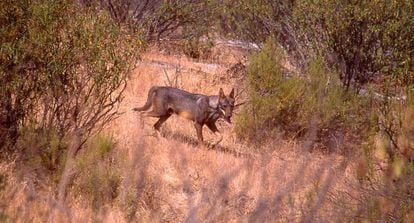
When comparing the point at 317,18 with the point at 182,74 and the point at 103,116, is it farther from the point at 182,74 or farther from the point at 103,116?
the point at 103,116

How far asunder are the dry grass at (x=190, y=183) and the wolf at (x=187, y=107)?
25cm

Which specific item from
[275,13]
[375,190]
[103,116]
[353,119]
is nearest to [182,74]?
[275,13]

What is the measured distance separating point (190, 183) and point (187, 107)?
5.14 m

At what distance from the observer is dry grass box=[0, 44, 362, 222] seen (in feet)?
17.0

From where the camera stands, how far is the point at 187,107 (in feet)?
35.4

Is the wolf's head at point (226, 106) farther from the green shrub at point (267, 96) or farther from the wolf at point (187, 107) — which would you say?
the green shrub at point (267, 96)

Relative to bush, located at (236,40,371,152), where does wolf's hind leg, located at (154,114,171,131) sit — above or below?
below

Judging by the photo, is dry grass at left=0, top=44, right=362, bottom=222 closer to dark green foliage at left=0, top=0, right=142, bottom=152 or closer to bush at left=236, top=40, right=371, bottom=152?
bush at left=236, top=40, right=371, bottom=152

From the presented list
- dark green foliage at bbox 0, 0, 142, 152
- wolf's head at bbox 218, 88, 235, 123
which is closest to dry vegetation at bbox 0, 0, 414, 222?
dark green foliage at bbox 0, 0, 142, 152

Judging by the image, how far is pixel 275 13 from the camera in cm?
1460

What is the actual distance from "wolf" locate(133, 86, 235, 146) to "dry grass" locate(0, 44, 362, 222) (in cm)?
25

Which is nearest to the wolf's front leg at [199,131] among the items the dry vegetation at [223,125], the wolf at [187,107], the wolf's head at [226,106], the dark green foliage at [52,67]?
the wolf at [187,107]

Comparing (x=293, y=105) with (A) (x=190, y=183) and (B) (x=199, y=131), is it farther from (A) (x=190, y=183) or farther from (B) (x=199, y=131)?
(A) (x=190, y=183)

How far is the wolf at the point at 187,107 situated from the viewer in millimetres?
10680
